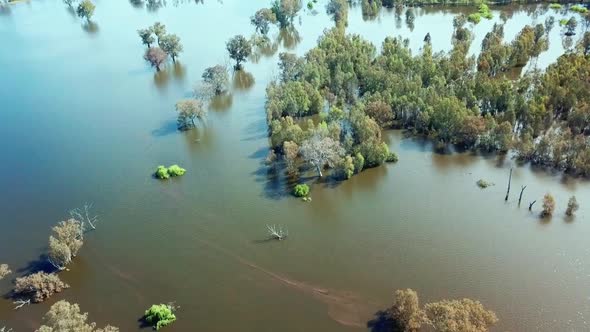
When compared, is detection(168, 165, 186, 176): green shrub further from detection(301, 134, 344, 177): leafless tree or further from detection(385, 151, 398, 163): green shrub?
detection(385, 151, 398, 163): green shrub

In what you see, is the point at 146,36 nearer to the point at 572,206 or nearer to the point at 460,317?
the point at 572,206

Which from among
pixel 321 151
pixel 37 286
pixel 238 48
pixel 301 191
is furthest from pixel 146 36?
pixel 37 286

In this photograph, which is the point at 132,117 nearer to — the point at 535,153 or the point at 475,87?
the point at 475,87

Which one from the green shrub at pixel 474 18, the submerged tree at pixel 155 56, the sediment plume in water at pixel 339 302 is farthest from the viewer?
the green shrub at pixel 474 18

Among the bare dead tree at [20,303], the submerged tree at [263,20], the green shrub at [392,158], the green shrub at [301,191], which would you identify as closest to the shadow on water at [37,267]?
the bare dead tree at [20,303]

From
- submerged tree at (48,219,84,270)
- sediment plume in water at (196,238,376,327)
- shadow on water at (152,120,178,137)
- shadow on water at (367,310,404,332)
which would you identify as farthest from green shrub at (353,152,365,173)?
submerged tree at (48,219,84,270)

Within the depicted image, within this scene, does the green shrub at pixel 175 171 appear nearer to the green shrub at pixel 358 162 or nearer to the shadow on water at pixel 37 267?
the shadow on water at pixel 37 267
